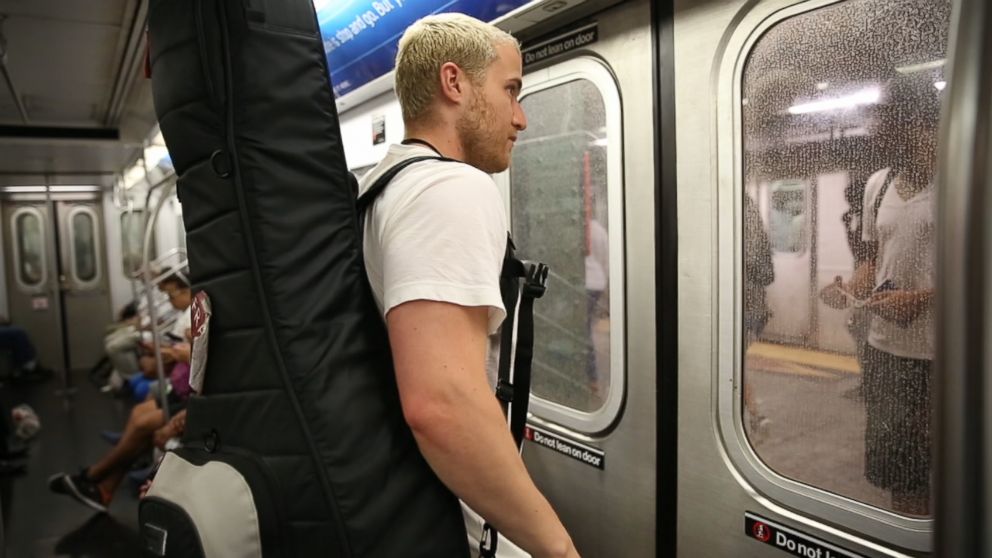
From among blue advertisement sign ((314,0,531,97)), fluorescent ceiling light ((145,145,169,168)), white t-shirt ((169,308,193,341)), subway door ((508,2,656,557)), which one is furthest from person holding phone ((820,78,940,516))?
fluorescent ceiling light ((145,145,169,168))

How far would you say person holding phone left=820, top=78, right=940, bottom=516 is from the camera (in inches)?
54.4

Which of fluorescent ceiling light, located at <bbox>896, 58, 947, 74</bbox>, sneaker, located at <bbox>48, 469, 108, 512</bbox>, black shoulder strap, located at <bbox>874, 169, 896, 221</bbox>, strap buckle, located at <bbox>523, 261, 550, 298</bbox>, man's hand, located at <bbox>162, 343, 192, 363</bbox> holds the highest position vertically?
fluorescent ceiling light, located at <bbox>896, 58, 947, 74</bbox>

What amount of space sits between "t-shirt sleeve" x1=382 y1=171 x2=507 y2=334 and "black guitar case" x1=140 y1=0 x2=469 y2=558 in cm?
11

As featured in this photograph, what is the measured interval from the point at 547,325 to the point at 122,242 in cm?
1026

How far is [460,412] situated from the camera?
3.31ft

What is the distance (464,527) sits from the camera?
3.97 ft

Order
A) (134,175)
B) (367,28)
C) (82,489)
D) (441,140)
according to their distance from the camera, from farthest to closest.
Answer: (134,175), (82,489), (367,28), (441,140)

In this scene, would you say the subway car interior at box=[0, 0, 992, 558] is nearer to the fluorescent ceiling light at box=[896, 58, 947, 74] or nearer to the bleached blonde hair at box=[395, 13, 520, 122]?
the fluorescent ceiling light at box=[896, 58, 947, 74]

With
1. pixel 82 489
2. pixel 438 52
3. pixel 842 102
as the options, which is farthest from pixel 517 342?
pixel 82 489

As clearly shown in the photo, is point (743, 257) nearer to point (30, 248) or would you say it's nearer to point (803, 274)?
point (803, 274)

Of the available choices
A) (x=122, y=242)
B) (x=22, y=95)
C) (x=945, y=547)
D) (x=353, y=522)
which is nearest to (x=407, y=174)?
(x=353, y=522)

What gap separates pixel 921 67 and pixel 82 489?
5.41 m

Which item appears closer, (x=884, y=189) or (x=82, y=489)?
(x=884, y=189)

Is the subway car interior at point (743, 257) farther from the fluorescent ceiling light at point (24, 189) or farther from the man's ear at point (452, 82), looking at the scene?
the fluorescent ceiling light at point (24, 189)
